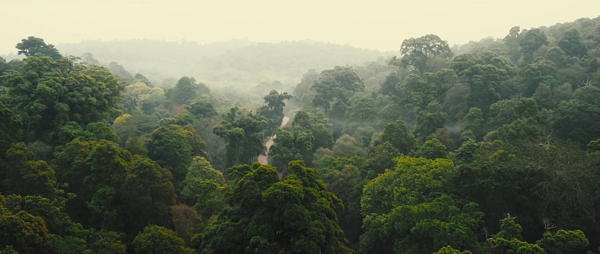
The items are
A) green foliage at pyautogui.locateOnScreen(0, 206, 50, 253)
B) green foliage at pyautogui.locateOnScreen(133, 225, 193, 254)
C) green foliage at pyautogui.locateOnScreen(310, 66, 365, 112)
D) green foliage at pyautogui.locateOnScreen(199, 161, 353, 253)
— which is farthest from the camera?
green foliage at pyautogui.locateOnScreen(310, 66, 365, 112)

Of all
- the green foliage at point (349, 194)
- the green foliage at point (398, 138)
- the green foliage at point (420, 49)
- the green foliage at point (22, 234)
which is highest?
the green foliage at point (420, 49)

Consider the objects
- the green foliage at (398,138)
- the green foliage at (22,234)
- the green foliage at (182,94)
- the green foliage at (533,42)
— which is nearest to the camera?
the green foliage at (22,234)

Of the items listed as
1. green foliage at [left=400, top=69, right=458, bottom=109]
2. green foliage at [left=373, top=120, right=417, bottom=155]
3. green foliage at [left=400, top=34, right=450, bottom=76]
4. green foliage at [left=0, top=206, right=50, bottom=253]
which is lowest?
green foliage at [left=373, top=120, right=417, bottom=155]

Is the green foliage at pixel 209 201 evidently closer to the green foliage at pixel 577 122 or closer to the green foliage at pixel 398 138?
the green foliage at pixel 398 138

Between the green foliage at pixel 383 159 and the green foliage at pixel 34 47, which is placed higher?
the green foliage at pixel 34 47

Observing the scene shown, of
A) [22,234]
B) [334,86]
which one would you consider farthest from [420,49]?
[22,234]

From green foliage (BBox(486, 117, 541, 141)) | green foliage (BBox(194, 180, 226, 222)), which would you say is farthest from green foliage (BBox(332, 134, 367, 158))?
green foliage (BBox(194, 180, 226, 222))

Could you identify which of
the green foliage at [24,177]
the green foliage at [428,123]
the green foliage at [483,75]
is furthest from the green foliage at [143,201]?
the green foliage at [483,75]

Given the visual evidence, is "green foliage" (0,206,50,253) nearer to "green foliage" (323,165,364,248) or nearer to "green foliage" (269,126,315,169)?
"green foliage" (323,165,364,248)

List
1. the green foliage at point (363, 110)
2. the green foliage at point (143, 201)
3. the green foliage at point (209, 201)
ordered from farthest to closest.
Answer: the green foliage at point (363, 110) < the green foliage at point (209, 201) < the green foliage at point (143, 201)
